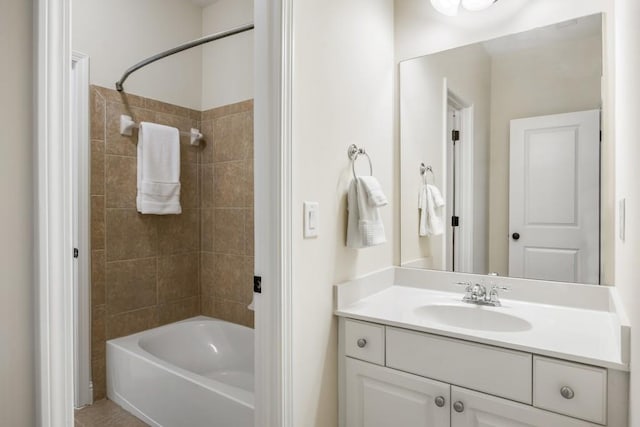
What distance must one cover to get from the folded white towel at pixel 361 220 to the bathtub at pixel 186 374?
852 millimetres

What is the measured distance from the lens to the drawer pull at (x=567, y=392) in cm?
109

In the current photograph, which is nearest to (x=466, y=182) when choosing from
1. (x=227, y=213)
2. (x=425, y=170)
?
(x=425, y=170)

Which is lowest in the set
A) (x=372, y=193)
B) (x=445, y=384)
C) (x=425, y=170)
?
(x=445, y=384)

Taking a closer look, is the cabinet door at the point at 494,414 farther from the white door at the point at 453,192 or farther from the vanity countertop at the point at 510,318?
the white door at the point at 453,192

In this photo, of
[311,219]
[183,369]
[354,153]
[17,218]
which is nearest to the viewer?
[17,218]

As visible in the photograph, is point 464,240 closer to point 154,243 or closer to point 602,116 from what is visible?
point 602,116

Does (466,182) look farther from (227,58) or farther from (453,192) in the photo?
(227,58)

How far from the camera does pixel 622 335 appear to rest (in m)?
1.05

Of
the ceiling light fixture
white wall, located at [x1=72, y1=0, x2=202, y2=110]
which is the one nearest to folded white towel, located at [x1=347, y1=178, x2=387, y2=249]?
the ceiling light fixture

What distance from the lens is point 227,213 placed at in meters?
2.72

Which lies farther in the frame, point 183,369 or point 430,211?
point 183,369

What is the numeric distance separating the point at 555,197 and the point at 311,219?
1.05 meters

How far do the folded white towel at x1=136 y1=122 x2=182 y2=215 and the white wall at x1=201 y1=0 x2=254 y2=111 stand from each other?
46 centimetres

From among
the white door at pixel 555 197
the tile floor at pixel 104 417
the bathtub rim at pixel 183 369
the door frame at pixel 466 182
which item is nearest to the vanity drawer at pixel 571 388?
the white door at pixel 555 197
